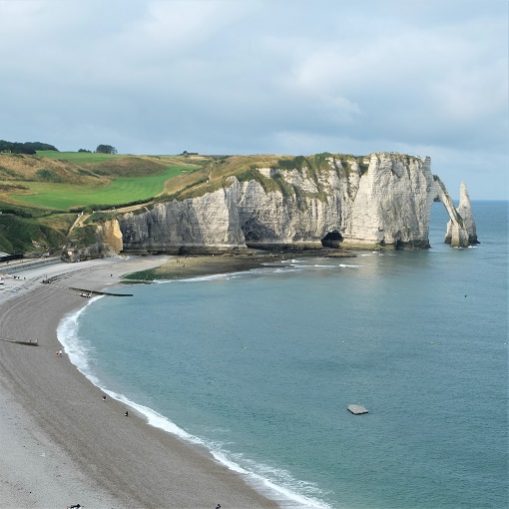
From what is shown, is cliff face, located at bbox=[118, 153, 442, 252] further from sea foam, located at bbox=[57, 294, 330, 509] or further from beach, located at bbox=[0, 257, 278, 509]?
beach, located at bbox=[0, 257, 278, 509]

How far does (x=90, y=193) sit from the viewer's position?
146 meters

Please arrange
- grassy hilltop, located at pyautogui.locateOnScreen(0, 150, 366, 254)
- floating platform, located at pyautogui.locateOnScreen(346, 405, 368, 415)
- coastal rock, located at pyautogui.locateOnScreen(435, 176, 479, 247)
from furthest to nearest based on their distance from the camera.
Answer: coastal rock, located at pyautogui.locateOnScreen(435, 176, 479, 247) → grassy hilltop, located at pyautogui.locateOnScreen(0, 150, 366, 254) → floating platform, located at pyautogui.locateOnScreen(346, 405, 368, 415)

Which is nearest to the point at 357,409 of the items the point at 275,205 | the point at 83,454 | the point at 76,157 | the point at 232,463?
the point at 232,463

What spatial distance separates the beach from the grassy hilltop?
189ft

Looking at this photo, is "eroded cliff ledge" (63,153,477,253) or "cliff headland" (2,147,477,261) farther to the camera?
"eroded cliff ledge" (63,153,477,253)

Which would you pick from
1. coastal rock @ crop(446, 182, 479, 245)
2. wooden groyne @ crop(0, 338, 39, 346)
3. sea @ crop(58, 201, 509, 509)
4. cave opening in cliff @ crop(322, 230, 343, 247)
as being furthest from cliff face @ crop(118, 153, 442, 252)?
wooden groyne @ crop(0, 338, 39, 346)

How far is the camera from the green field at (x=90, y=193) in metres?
133

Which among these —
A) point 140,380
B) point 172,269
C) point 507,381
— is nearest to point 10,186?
point 172,269

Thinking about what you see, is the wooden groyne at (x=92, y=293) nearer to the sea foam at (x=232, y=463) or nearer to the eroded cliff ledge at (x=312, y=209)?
the sea foam at (x=232, y=463)

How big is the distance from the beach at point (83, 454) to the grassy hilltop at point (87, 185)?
5757cm

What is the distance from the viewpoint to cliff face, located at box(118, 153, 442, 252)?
131500mm

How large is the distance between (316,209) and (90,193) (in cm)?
4724

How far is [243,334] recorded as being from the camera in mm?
67875

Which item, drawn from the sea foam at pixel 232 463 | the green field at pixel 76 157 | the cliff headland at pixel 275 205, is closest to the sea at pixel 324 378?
the sea foam at pixel 232 463
